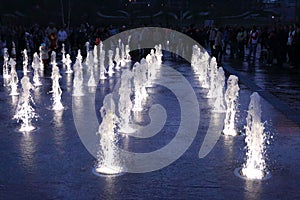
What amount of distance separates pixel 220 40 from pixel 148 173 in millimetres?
13949

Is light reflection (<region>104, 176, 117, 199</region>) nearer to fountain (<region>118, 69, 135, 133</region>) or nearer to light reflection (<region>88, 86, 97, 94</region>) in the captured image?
fountain (<region>118, 69, 135, 133</region>)

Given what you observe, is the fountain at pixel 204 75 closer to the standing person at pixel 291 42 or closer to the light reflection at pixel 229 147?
the standing person at pixel 291 42

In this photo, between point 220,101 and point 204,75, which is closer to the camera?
point 220,101

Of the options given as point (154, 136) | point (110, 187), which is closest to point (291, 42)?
point (154, 136)

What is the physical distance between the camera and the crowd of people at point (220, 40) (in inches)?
684

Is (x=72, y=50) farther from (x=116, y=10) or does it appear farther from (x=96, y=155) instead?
(x=116, y=10)

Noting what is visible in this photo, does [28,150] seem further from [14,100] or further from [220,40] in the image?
[220,40]

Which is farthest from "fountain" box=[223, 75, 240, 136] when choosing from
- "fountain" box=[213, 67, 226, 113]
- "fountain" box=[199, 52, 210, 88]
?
"fountain" box=[199, 52, 210, 88]

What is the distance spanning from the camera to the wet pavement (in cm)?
486

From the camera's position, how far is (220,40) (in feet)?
61.2

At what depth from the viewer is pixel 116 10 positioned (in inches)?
2527

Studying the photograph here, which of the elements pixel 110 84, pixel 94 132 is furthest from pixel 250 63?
pixel 94 132

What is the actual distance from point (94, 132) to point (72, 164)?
1640 mm

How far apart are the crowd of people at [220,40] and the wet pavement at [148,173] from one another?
8.55 metres
